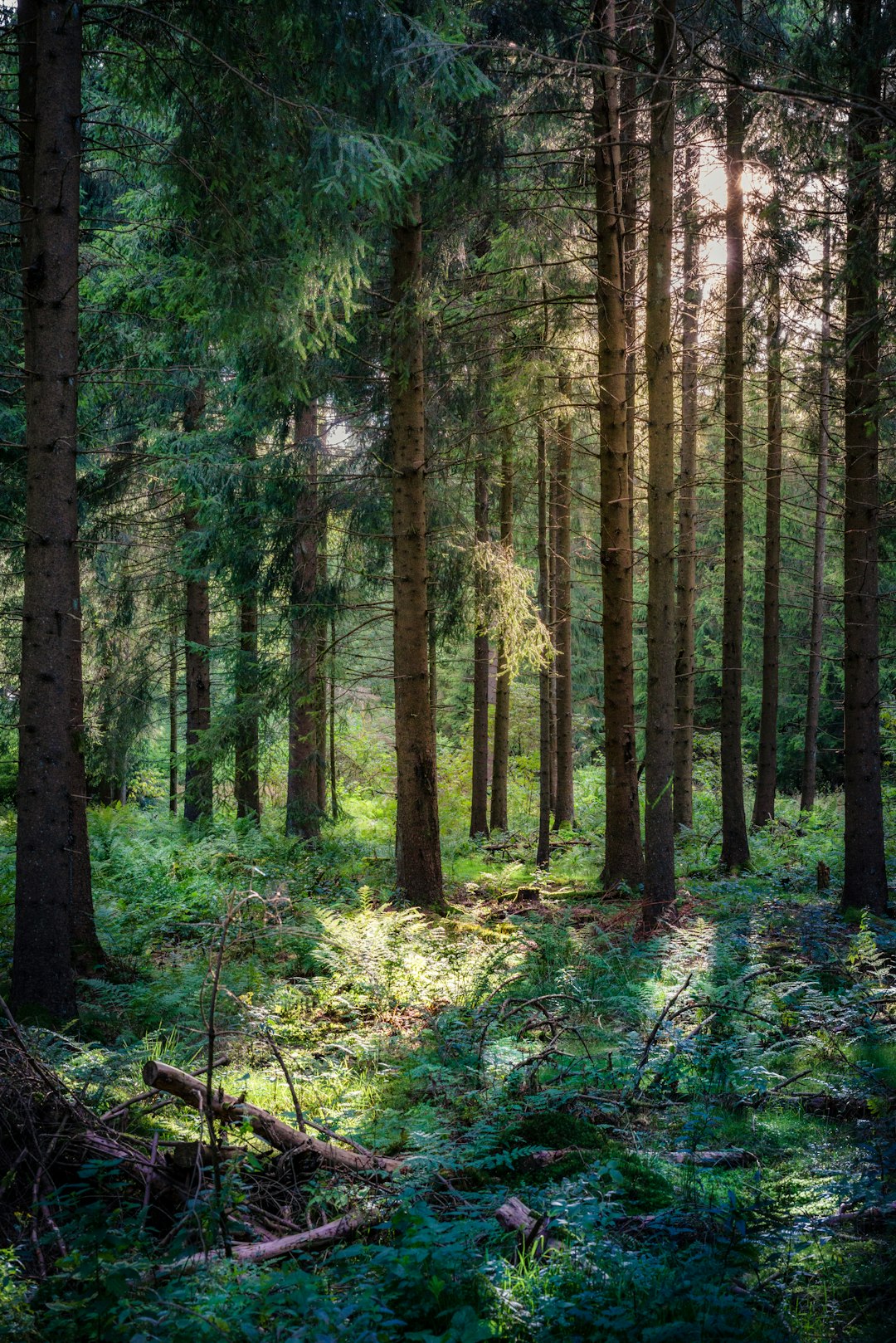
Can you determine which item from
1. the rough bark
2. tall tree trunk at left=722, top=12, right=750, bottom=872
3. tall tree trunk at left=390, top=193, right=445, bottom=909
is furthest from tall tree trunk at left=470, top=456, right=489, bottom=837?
the rough bark

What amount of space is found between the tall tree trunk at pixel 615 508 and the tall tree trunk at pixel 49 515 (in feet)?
18.8

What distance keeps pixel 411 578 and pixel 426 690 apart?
1.23 m

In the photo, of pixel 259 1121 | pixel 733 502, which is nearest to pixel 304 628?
pixel 733 502

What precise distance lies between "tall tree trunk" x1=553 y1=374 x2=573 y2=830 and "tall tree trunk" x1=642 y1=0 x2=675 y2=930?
3.85 meters

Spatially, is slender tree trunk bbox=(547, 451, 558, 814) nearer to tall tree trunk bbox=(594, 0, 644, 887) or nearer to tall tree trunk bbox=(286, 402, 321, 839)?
tall tree trunk bbox=(594, 0, 644, 887)

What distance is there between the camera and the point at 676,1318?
279 cm

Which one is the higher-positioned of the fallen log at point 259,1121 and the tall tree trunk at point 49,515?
the tall tree trunk at point 49,515

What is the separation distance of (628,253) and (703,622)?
1721cm

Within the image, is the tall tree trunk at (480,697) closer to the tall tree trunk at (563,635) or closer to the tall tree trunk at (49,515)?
the tall tree trunk at (563,635)

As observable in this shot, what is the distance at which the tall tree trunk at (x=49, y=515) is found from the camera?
6.36m

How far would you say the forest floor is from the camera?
2.86m

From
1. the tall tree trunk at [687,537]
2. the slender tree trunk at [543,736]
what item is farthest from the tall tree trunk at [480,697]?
the tall tree trunk at [687,537]

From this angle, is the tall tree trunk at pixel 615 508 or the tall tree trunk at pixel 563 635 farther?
the tall tree trunk at pixel 563 635

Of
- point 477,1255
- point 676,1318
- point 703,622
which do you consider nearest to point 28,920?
point 477,1255
